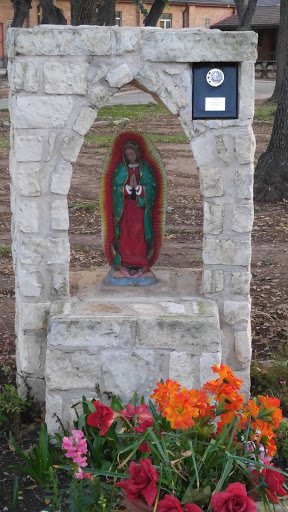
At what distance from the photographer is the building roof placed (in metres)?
35.2

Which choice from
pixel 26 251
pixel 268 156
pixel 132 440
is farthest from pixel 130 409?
pixel 268 156

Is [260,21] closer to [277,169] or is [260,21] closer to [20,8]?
[20,8]

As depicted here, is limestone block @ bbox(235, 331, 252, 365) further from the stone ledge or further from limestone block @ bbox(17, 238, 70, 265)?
the stone ledge

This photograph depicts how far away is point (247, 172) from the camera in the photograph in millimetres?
4230

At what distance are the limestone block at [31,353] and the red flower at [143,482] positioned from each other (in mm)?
1498

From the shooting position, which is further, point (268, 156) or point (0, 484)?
point (268, 156)

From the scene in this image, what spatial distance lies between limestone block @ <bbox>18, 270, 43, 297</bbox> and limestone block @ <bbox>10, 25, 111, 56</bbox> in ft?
4.16

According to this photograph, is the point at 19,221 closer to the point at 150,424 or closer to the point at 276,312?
the point at 150,424

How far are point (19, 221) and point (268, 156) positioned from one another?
20.5 ft

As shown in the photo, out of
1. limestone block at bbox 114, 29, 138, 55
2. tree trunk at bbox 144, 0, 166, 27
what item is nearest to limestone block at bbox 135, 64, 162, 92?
limestone block at bbox 114, 29, 138, 55

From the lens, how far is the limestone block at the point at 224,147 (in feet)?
13.8

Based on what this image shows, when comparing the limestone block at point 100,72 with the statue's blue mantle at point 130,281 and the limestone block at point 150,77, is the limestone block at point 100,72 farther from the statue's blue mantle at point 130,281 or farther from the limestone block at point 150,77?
the statue's blue mantle at point 130,281

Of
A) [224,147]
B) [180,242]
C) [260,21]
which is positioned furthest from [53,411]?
[260,21]

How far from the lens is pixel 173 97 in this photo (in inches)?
163
